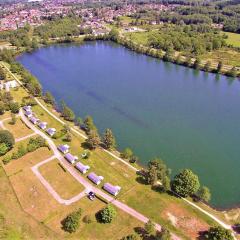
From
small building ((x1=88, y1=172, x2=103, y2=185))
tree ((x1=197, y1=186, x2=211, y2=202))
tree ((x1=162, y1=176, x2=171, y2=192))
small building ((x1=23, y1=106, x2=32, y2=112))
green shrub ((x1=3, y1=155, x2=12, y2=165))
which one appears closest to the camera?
tree ((x1=197, y1=186, x2=211, y2=202))

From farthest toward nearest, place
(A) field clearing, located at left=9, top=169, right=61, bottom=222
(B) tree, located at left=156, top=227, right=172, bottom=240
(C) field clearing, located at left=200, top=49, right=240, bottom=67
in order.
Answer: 1. (C) field clearing, located at left=200, top=49, right=240, bottom=67
2. (A) field clearing, located at left=9, top=169, right=61, bottom=222
3. (B) tree, located at left=156, top=227, right=172, bottom=240

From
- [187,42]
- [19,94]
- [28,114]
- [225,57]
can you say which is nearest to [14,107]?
[28,114]

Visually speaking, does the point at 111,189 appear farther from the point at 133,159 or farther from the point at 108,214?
the point at 133,159

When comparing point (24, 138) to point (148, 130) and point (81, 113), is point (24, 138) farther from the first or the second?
point (148, 130)

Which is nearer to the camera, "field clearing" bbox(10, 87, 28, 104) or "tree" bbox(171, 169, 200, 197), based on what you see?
"tree" bbox(171, 169, 200, 197)

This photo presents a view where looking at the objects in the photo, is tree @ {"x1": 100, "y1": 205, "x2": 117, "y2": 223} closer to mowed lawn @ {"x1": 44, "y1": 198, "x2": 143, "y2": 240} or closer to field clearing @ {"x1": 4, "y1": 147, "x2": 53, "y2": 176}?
mowed lawn @ {"x1": 44, "y1": 198, "x2": 143, "y2": 240}

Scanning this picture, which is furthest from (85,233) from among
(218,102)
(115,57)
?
(115,57)

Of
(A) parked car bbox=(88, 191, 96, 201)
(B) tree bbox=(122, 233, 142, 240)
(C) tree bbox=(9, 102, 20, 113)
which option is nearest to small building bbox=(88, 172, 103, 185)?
(A) parked car bbox=(88, 191, 96, 201)
